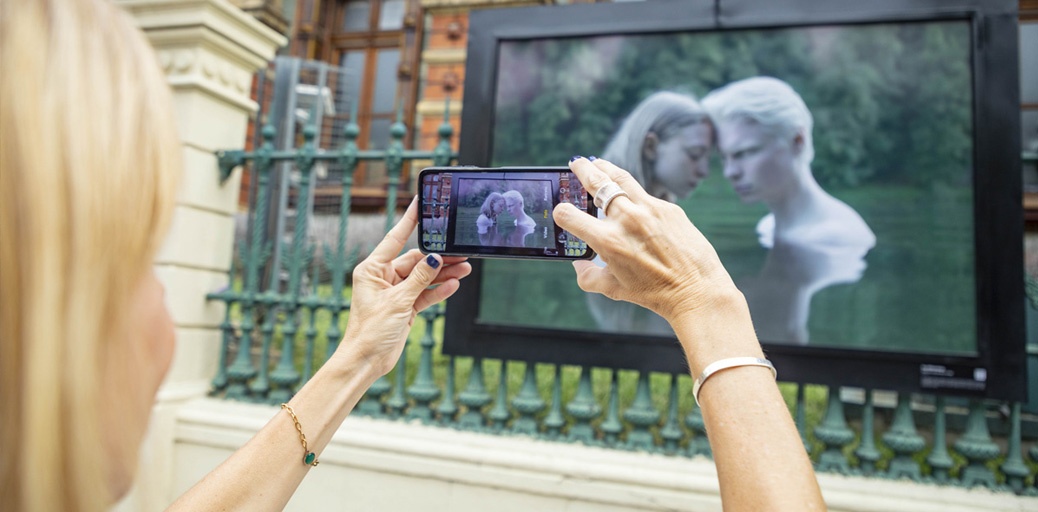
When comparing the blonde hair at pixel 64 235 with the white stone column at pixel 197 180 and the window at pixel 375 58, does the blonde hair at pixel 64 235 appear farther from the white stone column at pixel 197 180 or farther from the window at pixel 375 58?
the window at pixel 375 58

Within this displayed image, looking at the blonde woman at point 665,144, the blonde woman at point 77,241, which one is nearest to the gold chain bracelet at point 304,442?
the blonde woman at point 77,241

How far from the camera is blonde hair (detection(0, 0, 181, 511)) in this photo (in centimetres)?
73

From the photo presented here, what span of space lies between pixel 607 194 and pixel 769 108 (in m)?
1.87

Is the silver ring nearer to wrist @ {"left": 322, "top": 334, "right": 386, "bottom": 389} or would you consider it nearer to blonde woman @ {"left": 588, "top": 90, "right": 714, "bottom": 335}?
wrist @ {"left": 322, "top": 334, "right": 386, "bottom": 389}

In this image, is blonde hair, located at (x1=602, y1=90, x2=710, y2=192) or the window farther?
the window

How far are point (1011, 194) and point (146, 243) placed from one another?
284 cm

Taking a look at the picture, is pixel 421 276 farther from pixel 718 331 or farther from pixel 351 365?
pixel 718 331

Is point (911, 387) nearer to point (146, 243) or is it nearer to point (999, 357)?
point (999, 357)

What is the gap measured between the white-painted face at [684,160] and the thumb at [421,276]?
1.61 m

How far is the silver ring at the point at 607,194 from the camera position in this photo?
1.09 metres

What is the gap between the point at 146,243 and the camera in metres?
0.84

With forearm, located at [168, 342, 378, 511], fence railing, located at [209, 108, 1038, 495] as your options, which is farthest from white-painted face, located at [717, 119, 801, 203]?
forearm, located at [168, 342, 378, 511]

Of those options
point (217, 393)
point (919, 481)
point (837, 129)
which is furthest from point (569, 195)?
point (217, 393)

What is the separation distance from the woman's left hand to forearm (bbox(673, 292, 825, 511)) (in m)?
0.60
